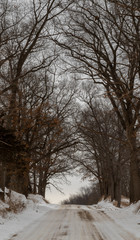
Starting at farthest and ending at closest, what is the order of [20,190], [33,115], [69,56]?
[20,190] < [69,56] < [33,115]

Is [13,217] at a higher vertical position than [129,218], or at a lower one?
higher

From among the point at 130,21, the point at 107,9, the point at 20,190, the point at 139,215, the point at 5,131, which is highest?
the point at 107,9

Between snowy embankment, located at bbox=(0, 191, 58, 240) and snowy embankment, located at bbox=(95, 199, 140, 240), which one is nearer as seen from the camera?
snowy embankment, located at bbox=(0, 191, 58, 240)

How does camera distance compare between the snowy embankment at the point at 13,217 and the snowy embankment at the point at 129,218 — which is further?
the snowy embankment at the point at 129,218

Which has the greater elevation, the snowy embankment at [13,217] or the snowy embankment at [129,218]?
the snowy embankment at [13,217]

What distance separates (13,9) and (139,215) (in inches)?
485

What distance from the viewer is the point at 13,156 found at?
13250 mm

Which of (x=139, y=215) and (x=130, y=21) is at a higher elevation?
(x=130, y=21)

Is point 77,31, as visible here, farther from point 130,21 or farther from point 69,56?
point 130,21

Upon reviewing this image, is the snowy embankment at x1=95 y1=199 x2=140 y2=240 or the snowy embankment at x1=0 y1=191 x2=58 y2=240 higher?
the snowy embankment at x1=0 y1=191 x2=58 y2=240

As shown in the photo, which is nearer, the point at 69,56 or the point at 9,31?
the point at 9,31

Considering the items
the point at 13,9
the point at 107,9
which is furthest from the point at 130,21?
the point at 13,9

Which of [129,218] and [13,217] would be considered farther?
[129,218]

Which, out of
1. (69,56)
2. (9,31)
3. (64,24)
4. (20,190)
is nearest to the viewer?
(9,31)
